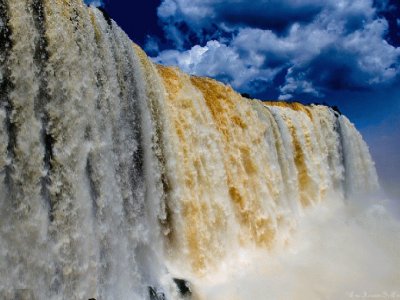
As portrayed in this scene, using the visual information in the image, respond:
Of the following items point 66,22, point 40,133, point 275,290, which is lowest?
point 275,290

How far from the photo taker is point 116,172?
23.9ft

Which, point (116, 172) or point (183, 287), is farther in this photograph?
point (183, 287)

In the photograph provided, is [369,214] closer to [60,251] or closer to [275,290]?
[275,290]

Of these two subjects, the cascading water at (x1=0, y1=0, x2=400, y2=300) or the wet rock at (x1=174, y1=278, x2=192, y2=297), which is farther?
the wet rock at (x1=174, y1=278, x2=192, y2=297)

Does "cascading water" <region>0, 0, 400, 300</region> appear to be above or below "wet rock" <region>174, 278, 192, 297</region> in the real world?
above

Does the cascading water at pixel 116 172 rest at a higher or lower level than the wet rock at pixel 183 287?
higher

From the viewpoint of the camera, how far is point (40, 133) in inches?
236

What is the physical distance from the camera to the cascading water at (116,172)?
5703mm

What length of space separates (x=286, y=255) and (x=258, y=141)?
9.95 ft

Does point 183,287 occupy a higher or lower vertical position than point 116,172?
lower

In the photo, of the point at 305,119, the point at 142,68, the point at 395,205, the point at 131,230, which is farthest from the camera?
the point at 395,205

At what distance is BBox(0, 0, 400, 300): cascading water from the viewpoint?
18.7 ft

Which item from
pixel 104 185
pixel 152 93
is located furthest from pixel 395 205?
pixel 104 185

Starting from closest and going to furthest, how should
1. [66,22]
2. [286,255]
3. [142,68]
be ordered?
[66,22]
[142,68]
[286,255]
